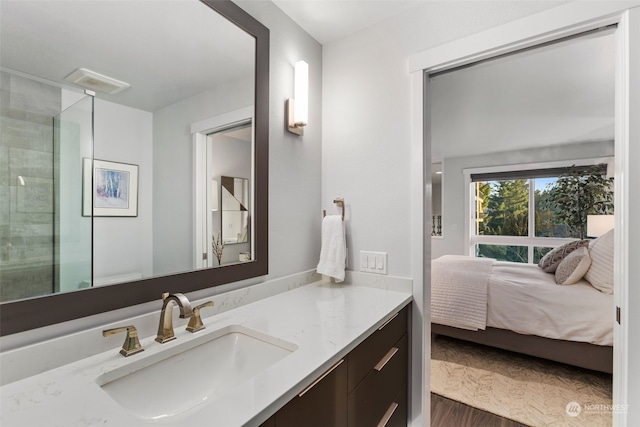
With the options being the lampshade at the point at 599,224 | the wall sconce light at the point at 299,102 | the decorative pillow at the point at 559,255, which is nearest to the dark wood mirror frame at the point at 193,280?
the wall sconce light at the point at 299,102

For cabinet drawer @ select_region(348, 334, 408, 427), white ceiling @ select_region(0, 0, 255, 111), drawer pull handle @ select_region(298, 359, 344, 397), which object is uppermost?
white ceiling @ select_region(0, 0, 255, 111)

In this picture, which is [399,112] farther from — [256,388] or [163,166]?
[256,388]

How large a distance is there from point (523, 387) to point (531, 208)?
369 cm

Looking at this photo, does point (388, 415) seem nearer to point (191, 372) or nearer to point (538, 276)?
point (191, 372)

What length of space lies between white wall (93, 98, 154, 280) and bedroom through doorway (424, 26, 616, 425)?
1284mm

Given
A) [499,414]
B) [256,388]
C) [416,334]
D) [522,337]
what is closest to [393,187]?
[416,334]

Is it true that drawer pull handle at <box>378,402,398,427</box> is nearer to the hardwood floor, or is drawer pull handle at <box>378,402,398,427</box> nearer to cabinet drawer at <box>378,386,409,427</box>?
cabinet drawer at <box>378,386,409,427</box>

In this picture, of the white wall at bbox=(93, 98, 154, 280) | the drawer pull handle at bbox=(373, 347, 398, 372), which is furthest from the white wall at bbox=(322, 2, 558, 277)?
the white wall at bbox=(93, 98, 154, 280)

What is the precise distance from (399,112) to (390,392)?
136cm

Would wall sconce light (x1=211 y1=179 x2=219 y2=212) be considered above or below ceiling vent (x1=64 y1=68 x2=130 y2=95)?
below

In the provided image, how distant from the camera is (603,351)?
2164 millimetres

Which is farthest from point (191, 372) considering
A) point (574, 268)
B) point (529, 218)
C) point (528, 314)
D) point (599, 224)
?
point (529, 218)

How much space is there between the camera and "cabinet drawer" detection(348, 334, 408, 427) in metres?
1.00

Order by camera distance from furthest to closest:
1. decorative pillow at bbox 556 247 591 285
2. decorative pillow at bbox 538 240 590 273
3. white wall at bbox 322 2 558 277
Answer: decorative pillow at bbox 538 240 590 273, decorative pillow at bbox 556 247 591 285, white wall at bbox 322 2 558 277
